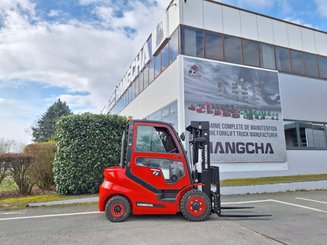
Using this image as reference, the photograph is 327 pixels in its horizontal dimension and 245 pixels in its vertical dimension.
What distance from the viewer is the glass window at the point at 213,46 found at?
40.9 ft

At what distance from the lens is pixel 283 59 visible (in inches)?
575

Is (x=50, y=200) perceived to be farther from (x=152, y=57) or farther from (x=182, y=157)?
(x=152, y=57)

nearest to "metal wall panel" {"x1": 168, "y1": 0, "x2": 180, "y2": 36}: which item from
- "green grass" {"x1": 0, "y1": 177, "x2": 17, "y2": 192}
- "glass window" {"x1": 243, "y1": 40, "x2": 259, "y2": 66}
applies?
"glass window" {"x1": 243, "y1": 40, "x2": 259, "y2": 66}

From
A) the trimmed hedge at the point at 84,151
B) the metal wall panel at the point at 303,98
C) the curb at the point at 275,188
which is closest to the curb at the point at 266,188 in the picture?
the curb at the point at 275,188

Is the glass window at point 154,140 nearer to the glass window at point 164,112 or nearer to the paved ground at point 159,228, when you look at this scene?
the paved ground at point 159,228

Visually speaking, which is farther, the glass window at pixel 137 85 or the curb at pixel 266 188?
the glass window at pixel 137 85

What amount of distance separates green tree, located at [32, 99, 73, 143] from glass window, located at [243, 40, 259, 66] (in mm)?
33483

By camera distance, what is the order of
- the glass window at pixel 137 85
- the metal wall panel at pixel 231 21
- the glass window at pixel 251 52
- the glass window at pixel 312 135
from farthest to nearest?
1. the glass window at pixel 137 85
2. the glass window at pixel 312 135
3. the glass window at pixel 251 52
4. the metal wall panel at pixel 231 21

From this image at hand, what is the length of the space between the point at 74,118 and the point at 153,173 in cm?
513

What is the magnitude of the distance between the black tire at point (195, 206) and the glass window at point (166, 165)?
50 cm

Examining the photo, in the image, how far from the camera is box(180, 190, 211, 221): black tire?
18.1ft

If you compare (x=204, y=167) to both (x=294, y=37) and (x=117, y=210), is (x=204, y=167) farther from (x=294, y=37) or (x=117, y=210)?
(x=294, y=37)

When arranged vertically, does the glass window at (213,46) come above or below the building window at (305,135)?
above

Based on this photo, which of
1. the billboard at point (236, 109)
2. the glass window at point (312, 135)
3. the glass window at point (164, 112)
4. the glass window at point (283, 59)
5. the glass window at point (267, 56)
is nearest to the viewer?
the billboard at point (236, 109)
